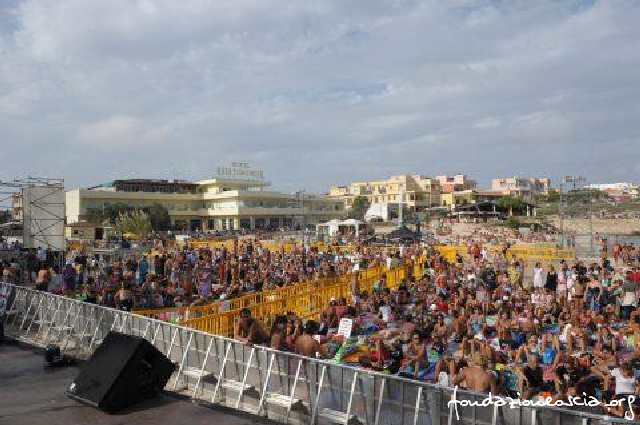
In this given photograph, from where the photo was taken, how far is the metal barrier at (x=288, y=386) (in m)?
5.53

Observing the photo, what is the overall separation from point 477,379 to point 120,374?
15.8 feet

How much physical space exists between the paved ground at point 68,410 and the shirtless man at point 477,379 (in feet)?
9.06

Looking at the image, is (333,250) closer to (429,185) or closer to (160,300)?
(160,300)

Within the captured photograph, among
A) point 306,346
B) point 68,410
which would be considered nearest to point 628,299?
point 306,346

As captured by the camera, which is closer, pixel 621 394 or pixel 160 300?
pixel 621 394

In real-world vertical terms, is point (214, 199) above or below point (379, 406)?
above

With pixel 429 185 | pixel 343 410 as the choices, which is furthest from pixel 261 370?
pixel 429 185

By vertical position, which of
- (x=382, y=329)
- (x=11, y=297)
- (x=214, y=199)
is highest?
(x=214, y=199)

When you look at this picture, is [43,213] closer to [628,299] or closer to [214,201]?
[628,299]

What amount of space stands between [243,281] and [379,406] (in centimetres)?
1309

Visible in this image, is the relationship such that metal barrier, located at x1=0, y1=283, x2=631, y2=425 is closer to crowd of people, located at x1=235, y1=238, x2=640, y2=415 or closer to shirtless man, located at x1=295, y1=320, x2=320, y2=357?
crowd of people, located at x1=235, y1=238, x2=640, y2=415

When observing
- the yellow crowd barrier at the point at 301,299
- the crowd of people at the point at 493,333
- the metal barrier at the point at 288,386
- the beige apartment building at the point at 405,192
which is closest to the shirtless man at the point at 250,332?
the crowd of people at the point at 493,333

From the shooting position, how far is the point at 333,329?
44.7 ft

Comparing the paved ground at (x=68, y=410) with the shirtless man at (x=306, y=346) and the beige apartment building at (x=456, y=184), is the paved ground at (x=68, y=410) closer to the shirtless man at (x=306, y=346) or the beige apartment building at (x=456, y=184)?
the shirtless man at (x=306, y=346)
